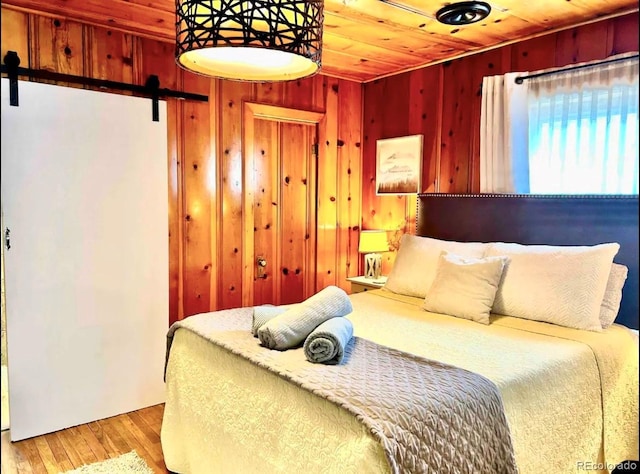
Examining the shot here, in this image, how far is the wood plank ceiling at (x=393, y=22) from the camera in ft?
8.53

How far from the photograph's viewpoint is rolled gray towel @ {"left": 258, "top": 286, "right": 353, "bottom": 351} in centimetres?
194

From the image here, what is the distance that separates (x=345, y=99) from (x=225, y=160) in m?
1.30

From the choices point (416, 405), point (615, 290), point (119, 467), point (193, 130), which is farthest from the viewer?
point (193, 130)

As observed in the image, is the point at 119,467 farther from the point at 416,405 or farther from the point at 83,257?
the point at 416,405

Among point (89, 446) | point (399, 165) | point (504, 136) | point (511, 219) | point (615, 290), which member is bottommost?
point (89, 446)

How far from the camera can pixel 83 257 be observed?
2.87m

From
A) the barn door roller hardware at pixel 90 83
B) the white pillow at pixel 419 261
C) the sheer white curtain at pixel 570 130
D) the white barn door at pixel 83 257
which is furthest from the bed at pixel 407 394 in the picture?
the barn door roller hardware at pixel 90 83

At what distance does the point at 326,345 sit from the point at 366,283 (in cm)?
197

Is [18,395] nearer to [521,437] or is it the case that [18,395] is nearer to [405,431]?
[405,431]

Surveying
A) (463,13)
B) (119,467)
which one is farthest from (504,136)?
(119,467)

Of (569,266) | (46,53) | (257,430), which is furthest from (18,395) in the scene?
(569,266)

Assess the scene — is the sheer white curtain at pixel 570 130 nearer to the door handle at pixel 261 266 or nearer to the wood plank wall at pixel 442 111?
the wood plank wall at pixel 442 111

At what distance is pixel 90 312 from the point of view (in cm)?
292

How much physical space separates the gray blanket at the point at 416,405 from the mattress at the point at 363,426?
43 mm
